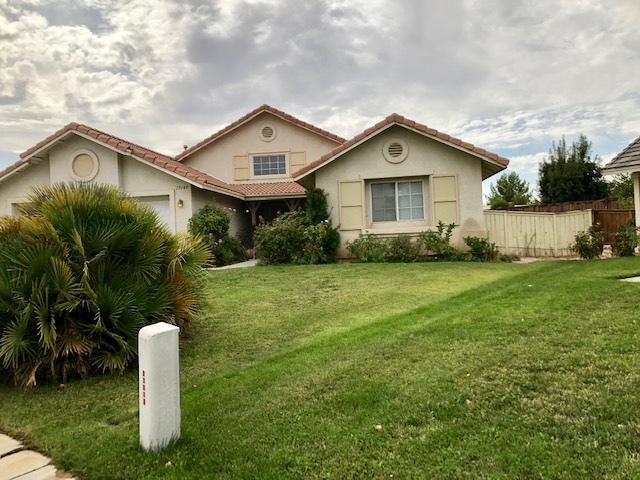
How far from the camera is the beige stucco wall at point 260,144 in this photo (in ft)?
67.9

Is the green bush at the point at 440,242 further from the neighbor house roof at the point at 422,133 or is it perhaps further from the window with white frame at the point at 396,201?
the neighbor house roof at the point at 422,133

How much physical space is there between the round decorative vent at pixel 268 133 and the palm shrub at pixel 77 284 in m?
15.7

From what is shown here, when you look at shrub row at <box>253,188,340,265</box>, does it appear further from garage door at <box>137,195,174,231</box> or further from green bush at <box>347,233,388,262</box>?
garage door at <box>137,195,174,231</box>

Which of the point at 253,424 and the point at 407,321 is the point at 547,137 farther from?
the point at 253,424

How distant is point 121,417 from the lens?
146 inches

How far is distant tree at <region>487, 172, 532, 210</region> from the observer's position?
139 feet

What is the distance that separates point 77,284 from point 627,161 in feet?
45.6

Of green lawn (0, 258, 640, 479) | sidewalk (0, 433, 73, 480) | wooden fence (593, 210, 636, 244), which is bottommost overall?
sidewalk (0, 433, 73, 480)

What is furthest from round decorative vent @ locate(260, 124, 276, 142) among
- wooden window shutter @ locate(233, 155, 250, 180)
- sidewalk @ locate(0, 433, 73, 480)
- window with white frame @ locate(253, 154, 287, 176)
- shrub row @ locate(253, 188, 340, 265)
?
sidewalk @ locate(0, 433, 73, 480)

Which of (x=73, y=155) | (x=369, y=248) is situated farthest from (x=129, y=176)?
(x=369, y=248)

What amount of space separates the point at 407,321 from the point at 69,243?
4.32 m

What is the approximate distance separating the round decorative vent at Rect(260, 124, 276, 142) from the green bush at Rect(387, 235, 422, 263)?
9.28 m

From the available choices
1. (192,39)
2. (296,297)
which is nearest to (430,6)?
(192,39)

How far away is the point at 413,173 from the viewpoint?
14758 millimetres
